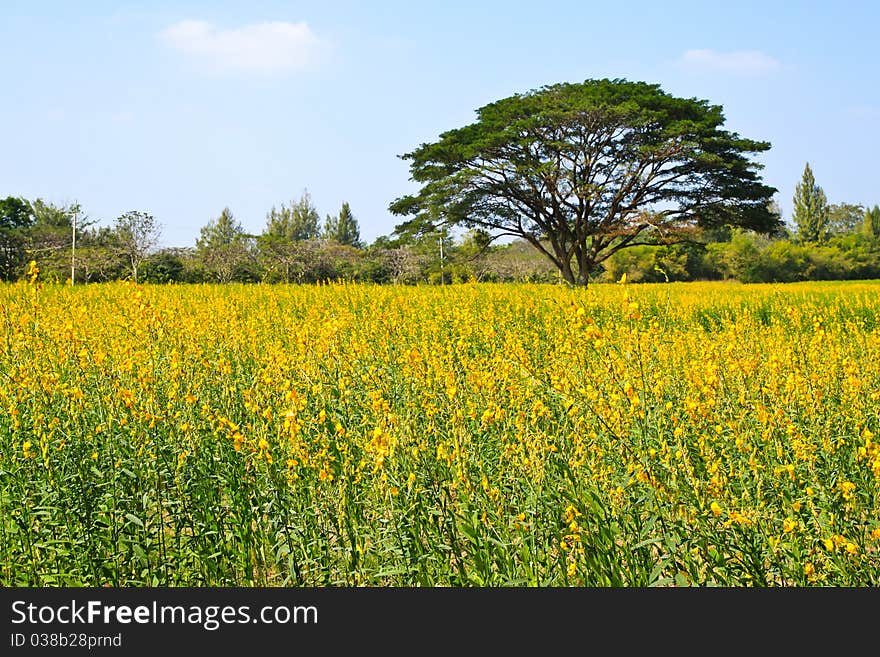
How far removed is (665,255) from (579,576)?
41.9 m

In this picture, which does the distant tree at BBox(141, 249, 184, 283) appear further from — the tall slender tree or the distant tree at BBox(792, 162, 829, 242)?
the tall slender tree

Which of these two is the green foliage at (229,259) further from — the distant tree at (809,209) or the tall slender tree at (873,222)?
the tall slender tree at (873,222)

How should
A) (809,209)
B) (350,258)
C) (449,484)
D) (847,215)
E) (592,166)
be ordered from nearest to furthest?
(449,484) → (592,166) → (350,258) → (809,209) → (847,215)

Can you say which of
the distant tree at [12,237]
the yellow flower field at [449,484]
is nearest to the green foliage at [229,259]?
the distant tree at [12,237]

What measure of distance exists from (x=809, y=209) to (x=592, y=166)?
1725 inches

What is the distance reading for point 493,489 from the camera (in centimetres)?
239

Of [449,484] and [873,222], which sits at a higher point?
[873,222]

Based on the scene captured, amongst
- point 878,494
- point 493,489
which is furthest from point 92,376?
point 878,494

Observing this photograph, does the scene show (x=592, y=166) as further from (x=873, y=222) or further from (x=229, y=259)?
(x=873, y=222)

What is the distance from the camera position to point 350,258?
130ft

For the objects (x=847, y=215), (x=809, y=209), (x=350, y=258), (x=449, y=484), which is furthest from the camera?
(x=847, y=215)

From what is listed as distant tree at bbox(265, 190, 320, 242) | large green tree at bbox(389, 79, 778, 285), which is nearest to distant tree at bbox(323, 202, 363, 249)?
distant tree at bbox(265, 190, 320, 242)

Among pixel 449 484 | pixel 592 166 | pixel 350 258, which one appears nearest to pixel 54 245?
pixel 350 258

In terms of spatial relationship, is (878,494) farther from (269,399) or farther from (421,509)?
(269,399)
